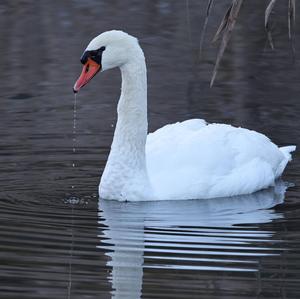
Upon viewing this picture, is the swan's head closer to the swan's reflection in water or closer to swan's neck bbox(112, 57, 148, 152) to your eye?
swan's neck bbox(112, 57, 148, 152)

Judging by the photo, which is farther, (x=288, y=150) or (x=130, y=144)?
(x=288, y=150)

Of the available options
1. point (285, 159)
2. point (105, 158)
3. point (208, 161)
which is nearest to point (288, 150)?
point (285, 159)

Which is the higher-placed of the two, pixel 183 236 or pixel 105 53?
pixel 105 53

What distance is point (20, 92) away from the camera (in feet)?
51.3

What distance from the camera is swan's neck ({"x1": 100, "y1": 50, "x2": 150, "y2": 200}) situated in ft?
36.9

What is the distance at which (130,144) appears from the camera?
11.4 metres

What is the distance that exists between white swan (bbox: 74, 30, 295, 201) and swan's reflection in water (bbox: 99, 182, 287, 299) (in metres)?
0.12

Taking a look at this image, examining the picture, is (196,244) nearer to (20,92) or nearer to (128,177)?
(128,177)

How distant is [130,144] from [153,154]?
36 cm

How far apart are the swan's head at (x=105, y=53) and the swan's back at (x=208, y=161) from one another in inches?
39.0

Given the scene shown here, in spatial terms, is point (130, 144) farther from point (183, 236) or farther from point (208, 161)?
point (183, 236)

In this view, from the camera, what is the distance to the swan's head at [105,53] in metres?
11.0

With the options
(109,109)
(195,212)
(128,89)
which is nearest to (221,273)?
(195,212)

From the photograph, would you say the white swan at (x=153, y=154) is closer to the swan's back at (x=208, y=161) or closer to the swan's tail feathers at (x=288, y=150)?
the swan's back at (x=208, y=161)
